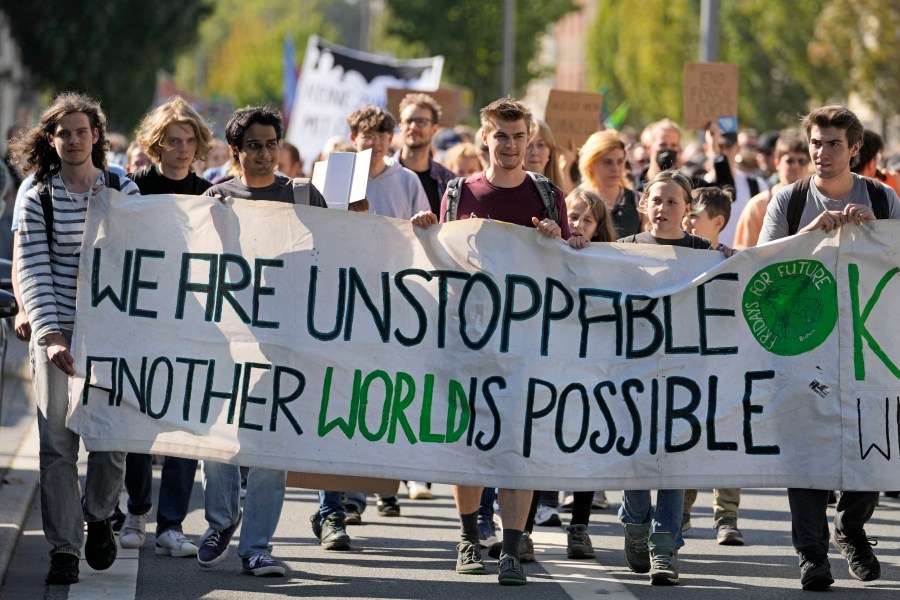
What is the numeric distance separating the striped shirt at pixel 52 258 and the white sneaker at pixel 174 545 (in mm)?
1198

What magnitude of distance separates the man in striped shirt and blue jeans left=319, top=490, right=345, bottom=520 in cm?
124

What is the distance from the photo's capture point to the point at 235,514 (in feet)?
23.7

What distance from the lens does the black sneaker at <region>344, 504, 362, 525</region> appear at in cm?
863

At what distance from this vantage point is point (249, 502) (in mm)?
7027

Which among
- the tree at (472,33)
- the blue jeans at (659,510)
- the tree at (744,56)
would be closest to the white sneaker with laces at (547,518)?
the blue jeans at (659,510)

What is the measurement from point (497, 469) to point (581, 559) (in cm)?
113

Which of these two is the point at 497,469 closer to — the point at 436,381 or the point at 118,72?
the point at 436,381

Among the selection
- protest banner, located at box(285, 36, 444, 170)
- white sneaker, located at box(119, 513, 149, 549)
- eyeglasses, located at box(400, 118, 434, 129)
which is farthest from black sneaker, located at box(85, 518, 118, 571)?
protest banner, located at box(285, 36, 444, 170)

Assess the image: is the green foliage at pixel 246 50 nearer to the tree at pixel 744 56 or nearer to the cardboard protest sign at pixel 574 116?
the tree at pixel 744 56

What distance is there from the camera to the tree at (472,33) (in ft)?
137

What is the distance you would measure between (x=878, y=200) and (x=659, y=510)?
1.60m

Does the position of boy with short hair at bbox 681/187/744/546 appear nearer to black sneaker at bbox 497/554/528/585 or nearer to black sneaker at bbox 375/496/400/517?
black sneaker at bbox 497/554/528/585

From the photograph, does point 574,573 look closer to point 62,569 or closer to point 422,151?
point 62,569

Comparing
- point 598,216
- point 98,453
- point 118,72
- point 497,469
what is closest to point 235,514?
point 98,453
